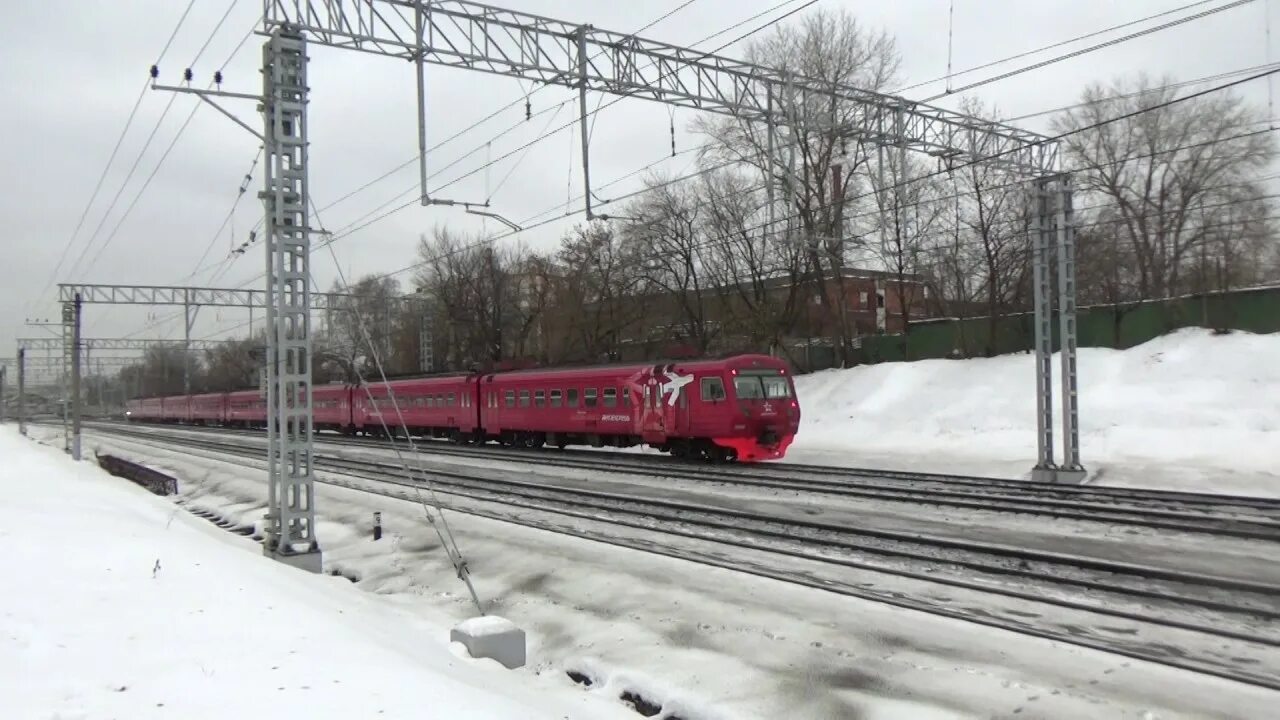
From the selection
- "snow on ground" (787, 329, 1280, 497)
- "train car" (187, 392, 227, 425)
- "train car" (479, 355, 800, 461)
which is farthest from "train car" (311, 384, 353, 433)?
"snow on ground" (787, 329, 1280, 497)

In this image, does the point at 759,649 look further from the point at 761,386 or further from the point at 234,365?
the point at 234,365

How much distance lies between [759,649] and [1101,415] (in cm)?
2081

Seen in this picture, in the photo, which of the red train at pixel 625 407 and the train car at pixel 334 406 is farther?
the train car at pixel 334 406

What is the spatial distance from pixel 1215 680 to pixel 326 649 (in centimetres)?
610

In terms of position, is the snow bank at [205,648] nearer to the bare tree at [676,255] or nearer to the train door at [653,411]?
the train door at [653,411]

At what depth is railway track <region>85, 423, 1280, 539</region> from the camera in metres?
12.8

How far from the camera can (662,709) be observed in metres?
6.37

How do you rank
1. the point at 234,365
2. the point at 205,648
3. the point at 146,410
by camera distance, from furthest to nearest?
1. the point at 146,410
2. the point at 234,365
3. the point at 205,648

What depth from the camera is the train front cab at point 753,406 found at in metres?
21.9

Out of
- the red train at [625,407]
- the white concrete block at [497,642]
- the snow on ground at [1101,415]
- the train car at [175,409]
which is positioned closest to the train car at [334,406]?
the red train at [625,407]

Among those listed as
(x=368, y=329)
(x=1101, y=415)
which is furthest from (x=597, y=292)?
(x=1101, y=415)

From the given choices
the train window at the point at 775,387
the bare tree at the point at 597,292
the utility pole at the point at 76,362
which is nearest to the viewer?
the train window at the point at 775,387

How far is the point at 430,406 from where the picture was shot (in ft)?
118

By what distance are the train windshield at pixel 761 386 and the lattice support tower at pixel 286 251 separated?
1264 centimetres
